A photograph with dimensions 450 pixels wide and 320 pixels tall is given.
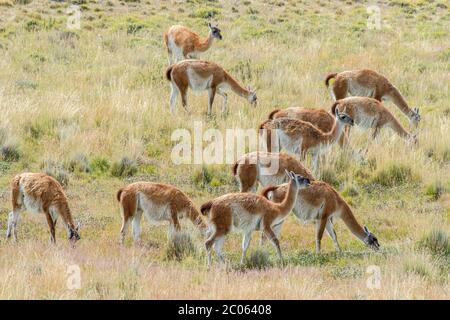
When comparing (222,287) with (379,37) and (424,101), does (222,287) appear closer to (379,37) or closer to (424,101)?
(424,101)

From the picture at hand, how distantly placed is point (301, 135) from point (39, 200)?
4110mm

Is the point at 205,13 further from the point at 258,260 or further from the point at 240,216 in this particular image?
the point at 258,260

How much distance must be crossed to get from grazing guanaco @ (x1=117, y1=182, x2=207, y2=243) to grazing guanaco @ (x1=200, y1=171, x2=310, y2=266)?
0.92 m

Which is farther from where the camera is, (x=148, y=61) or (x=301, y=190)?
(x=148, y=61)

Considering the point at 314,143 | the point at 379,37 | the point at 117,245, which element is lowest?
the point at 117,245

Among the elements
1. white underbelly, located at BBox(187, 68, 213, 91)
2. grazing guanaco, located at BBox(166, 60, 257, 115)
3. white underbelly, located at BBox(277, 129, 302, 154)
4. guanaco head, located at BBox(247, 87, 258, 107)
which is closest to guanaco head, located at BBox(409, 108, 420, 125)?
guanaco head, located at BBox(247, 87, 258, 107)

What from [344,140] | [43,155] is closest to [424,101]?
[344,140]

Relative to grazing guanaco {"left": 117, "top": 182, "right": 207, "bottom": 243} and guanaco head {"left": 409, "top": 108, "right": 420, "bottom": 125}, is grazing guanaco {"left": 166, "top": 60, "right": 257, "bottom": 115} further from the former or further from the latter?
grazing guanaco {"left": 117, "top": 182, "right": 207, "bottom": 243}

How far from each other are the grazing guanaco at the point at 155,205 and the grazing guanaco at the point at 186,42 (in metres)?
10.8

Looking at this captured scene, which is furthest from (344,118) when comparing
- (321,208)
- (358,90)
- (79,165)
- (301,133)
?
(79,165)

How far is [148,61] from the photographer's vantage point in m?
21.0

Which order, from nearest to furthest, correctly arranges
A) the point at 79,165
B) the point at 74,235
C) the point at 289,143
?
the point at 74,235
the point at 289,143
the point at 79,165

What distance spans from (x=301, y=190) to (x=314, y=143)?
2.67 m

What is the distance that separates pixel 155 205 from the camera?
396 inches
